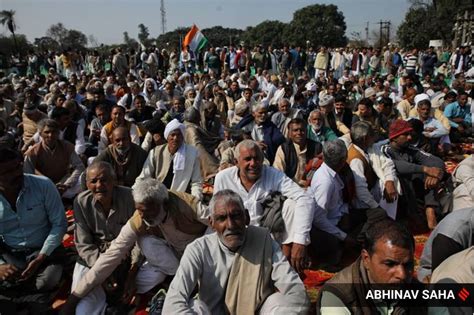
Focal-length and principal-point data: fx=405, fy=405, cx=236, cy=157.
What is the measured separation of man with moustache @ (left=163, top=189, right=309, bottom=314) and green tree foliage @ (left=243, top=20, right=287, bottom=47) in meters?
48.1

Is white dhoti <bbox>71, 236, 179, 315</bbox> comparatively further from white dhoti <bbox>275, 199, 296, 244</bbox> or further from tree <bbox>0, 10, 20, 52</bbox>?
tree <bbox>0, 10, 20, 52</bbox>

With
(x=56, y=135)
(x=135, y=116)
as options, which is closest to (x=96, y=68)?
(x=135, y=116)

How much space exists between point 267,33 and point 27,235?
4978 cm

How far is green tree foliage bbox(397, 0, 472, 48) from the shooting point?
3092cm

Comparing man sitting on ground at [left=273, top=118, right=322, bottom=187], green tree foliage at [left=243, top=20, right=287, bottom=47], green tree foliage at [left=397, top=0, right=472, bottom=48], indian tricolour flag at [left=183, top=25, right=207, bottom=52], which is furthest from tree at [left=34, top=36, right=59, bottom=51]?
man sitting on ground at [left=273, top=118, right=322, bottom=187]

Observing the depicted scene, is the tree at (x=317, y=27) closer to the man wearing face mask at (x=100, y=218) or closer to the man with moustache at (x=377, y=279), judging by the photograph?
the man wearing face mask at (x=100, y=218)

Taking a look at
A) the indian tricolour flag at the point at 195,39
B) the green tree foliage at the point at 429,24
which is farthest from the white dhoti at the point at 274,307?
the green tree foliage at the point at 429,24

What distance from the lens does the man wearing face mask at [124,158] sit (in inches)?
174

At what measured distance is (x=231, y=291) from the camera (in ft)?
7.79

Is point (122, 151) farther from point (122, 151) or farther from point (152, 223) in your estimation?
point (152, 223)

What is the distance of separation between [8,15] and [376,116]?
43.2 meters

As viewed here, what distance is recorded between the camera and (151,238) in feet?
10.1

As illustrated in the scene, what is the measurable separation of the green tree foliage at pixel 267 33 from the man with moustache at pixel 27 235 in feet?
156

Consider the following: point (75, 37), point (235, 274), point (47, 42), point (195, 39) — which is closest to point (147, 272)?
point (235, 274)
